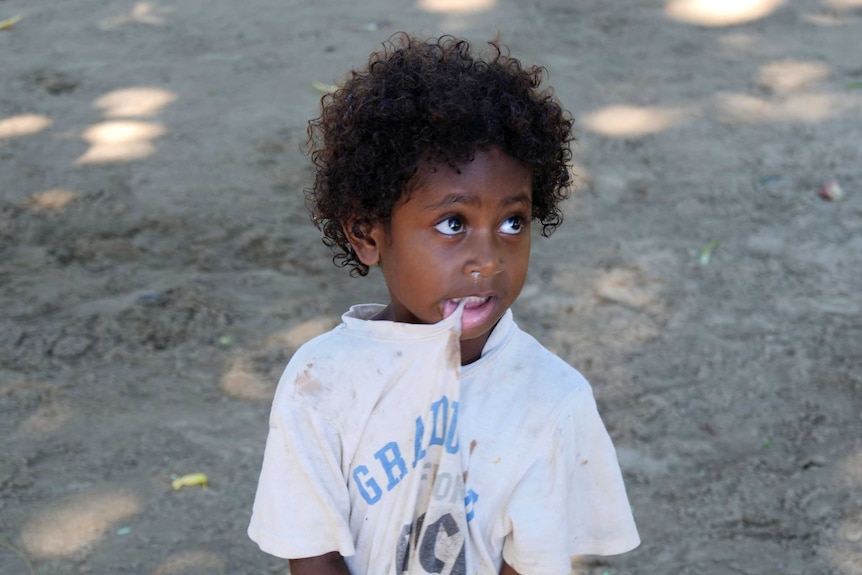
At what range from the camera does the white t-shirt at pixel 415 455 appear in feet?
5.07

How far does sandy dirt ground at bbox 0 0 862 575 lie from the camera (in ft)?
8.83

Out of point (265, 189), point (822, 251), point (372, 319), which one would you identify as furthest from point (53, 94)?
point (372, 319)

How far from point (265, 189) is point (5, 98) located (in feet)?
4.67

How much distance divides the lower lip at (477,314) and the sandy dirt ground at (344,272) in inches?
47.9

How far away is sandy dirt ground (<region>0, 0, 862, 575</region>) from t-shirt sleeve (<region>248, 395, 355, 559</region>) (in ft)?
3.30

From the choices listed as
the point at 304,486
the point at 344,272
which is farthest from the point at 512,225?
the point at 344,272

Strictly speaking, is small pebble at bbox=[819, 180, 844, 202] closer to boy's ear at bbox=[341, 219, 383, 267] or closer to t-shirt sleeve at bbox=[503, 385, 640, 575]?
t-shirt sleeve at bbox=[503, 385, 640, 575]

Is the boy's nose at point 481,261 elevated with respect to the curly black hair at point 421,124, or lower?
lower

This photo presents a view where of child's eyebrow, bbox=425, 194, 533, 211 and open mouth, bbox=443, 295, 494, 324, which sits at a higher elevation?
child's eyebrow, bbox=425, 194, 533, 211

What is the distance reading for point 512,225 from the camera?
1.55 m

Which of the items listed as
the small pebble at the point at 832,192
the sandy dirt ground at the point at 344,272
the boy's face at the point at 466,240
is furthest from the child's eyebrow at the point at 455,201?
the small pebble at the point at 832,192

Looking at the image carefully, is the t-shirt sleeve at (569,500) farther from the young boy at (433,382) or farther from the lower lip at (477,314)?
the lower lip at (477,314)

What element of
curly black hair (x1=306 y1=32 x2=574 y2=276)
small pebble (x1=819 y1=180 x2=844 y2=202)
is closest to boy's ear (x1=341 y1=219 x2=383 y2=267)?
curly black hair (x1=306 y1=32 x2=574 y2=276)

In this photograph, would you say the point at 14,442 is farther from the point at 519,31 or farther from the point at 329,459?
the point at 519,31
